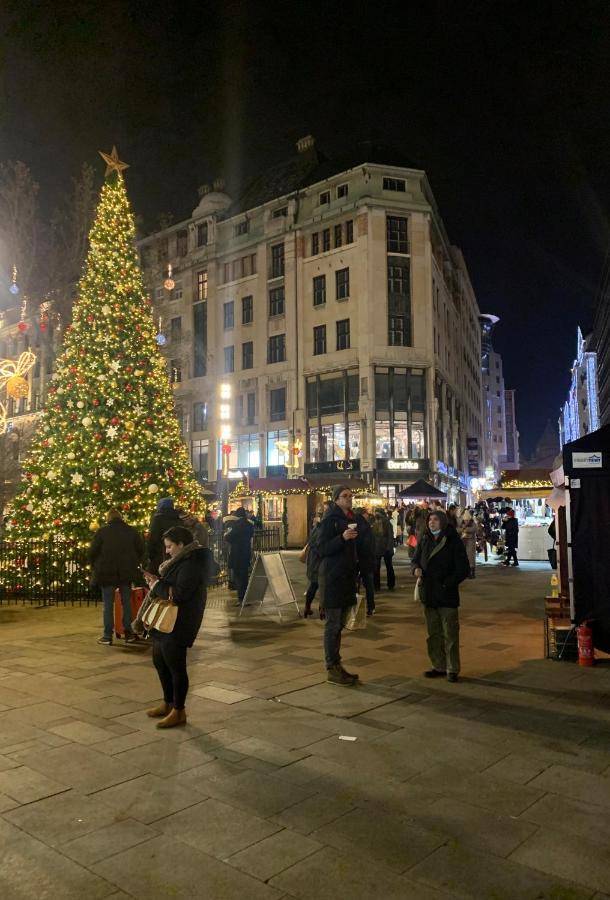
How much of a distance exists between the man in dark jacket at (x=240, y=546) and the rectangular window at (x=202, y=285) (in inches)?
1698

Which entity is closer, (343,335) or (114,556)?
(114,556)

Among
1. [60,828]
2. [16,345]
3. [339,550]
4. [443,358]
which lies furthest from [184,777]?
[16,345]

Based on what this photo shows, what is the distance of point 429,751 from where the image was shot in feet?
15.5

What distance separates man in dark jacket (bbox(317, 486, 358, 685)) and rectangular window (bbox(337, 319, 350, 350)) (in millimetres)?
38854

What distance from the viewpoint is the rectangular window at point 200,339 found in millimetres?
52188

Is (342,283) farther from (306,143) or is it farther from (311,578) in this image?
(311,578)

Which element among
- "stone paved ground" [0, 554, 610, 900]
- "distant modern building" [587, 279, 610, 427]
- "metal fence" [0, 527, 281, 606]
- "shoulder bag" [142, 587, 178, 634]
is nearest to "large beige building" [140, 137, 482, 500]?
"distant modern building" [587, 279, 610, 427]

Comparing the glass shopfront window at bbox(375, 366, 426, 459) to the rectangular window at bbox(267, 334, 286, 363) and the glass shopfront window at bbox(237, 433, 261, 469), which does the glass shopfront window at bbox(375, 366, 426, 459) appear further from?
the glass shopfront window at bbox(237, 433, 261, 469)

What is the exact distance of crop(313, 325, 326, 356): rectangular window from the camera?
46.1m

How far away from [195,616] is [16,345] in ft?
225

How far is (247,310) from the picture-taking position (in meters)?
50.4

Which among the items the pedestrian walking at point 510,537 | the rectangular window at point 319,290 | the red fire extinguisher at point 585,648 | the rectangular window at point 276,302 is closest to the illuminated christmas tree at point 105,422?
the red fire extinguisher at point 585,648

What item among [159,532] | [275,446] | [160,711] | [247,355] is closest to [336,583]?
[160,711]

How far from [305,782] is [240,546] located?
8312 millimetres
